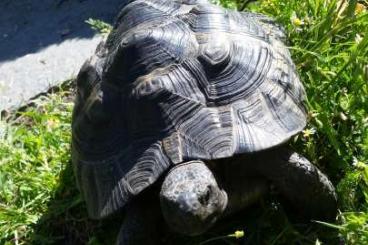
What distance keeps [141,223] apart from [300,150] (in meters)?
0.79

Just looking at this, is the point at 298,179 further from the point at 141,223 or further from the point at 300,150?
the point at 141,223

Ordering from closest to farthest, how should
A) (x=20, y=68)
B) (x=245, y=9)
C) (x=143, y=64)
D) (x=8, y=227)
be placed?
(x=143, y=64) < (x=8, y=227) < (x=245, y=9) < (x=20, y=68)

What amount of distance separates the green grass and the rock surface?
466 millimetres

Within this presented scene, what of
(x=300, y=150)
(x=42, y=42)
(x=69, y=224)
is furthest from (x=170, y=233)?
(x=42, y=42)

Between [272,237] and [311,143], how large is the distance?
445 mm

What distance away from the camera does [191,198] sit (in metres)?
2.48

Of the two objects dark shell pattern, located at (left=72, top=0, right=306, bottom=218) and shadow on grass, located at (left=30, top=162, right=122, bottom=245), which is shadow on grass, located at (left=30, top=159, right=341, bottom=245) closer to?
shadow on grass, located at (left=30, top=162, right=122, bottom=245)

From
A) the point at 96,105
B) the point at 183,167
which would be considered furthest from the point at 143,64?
the point at 183,167

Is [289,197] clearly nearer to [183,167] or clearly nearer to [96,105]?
[183,167]

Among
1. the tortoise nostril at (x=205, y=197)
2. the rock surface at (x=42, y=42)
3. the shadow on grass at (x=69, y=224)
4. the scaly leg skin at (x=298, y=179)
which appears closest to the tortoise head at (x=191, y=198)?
the tortoise nostril at (x=205, y=197)

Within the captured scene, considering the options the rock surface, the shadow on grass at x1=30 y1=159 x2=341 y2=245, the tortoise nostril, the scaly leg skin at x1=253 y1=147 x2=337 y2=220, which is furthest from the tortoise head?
the rock surface

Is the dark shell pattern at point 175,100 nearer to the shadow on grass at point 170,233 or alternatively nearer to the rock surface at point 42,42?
the shadow on grass at point 170,233

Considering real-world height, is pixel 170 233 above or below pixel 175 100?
below

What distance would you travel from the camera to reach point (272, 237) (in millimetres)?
2945
